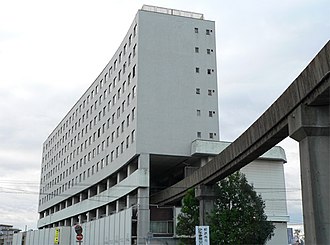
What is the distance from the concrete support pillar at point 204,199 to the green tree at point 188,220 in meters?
0.60

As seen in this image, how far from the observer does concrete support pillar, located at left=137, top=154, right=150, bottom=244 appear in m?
46.2

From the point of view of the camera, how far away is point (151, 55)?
170 feet

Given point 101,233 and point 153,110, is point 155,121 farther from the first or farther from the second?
point 101,233

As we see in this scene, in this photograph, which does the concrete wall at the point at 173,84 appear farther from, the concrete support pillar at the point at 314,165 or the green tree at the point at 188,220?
the concrete support pillar at the point at 314,165

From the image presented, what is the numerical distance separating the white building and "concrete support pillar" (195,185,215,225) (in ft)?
40.7

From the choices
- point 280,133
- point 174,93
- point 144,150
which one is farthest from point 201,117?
point 280,133

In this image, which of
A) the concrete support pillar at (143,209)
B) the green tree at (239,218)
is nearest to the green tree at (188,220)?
the green tree at (239,218)

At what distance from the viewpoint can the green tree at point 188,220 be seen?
111 feet

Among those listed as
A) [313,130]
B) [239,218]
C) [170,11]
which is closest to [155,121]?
[170,11]

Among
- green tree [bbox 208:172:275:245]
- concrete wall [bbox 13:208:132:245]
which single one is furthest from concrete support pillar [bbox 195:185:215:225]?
concrete wall [bbox 13:208:132:245]

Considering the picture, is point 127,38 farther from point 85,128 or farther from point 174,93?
point 85,128

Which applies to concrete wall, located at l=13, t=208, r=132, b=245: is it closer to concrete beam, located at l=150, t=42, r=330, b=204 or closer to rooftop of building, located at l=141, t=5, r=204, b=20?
concrete beam, located at l=150, t=42, r=330, b=204

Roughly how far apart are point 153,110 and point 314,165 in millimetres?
32680

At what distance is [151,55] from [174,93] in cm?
480
